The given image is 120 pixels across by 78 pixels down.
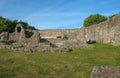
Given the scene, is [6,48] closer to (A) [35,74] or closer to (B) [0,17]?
(A) [35,74]

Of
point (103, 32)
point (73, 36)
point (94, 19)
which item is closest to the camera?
point (103, 32)

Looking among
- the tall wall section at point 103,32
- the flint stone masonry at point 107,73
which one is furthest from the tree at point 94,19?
the flint stone masonry at point 107,73

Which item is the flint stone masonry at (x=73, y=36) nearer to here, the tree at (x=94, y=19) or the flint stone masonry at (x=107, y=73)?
the flint stone masonry at (x=107, y=73)

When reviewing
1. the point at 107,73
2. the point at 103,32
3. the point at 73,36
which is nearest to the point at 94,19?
the point at 73,36

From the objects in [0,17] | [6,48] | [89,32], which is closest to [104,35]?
[89,32]

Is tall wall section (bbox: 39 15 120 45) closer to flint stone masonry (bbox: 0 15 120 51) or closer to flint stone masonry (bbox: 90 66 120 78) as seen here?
flint stone masonry (bbox: 0 15 120 51)

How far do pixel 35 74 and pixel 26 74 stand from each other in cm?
42

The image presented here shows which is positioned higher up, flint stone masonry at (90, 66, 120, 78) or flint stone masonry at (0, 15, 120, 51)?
flint stone masonry at (0, 15, 120, 51)

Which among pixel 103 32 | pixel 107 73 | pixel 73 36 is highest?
pixel 103 32

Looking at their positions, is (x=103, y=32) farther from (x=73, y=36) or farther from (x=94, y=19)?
(x=94, y=19)

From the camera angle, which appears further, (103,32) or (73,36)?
(73,36)

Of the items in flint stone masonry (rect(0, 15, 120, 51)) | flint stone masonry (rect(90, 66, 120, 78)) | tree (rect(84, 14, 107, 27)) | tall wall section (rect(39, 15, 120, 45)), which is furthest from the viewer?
tree (rect(84, 14, 107, 27))

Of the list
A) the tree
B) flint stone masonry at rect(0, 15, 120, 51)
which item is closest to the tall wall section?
flint stone masonry at rect(0, 15, 120, 51)

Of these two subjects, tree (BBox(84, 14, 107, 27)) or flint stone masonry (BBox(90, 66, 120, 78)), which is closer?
flint stone masonry (BBox(90, 66, 120, 78))
